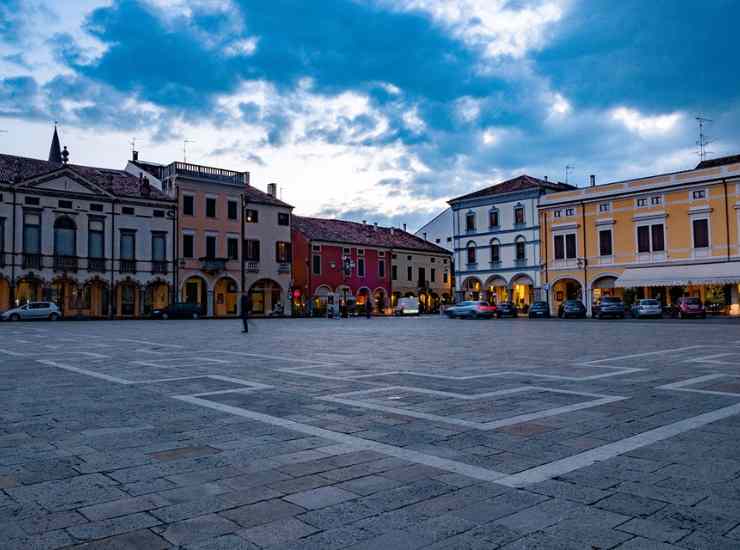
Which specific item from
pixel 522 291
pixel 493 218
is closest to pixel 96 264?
pixel 493 218

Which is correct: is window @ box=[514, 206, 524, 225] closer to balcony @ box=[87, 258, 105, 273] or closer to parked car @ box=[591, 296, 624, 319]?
parked car @ box=[591, 296, 624, 319]

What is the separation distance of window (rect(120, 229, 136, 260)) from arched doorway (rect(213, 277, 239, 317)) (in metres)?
7.42

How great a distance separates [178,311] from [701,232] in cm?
3628

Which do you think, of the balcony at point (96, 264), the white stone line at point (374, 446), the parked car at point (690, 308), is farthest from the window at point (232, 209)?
the white stone line at point (374, 446)

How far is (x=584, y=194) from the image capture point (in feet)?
154

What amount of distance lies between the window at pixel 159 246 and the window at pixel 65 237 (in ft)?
19.2

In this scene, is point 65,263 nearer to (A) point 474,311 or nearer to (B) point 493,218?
(A) point 474,311

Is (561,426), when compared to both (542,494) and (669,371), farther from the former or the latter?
(669,371)

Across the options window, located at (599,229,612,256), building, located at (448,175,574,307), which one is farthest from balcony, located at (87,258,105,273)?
window, located at (599,229,612,256)

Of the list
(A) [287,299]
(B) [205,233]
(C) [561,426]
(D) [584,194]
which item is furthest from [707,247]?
(C) [561,426]

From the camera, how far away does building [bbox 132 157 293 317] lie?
50469 mm

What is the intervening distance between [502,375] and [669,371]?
2.82 meters

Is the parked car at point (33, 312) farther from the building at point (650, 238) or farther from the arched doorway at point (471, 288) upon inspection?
the building at point (650, 238)

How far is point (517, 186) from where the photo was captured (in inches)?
2055
